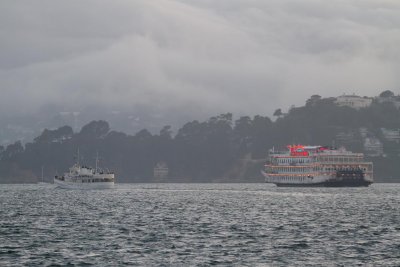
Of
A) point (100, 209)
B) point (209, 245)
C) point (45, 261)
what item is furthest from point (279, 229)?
point (100, 209)

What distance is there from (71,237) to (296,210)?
197 feet

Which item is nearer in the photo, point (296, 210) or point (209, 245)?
point (209, 245)

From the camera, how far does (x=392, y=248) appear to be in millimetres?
85750

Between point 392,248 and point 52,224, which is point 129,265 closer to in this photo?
point 392,248

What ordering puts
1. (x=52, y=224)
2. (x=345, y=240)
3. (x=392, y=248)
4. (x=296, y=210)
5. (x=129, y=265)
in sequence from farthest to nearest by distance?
(x=296, y=210) → (x=52, y=224) → (x=345, y=240) → (x=392, y=248) → (x=129, y=265)

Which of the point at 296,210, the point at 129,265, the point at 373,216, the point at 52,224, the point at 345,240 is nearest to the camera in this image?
the point at 129,265

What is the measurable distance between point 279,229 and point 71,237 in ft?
85.3

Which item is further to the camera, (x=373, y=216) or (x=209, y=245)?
(x=373, y=216)

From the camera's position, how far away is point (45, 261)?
77625mm

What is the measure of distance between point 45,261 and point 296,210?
76988mm

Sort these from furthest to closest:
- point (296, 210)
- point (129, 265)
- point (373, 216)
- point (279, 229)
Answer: point (296, 210), point (373, 216), point (279, 229), point (129, 265)

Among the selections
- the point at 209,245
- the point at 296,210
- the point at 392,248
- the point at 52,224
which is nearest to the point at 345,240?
the point at 392,248

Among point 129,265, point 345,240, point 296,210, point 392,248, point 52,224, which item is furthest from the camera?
point 296,210

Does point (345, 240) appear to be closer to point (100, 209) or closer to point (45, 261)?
point (45, 261)
